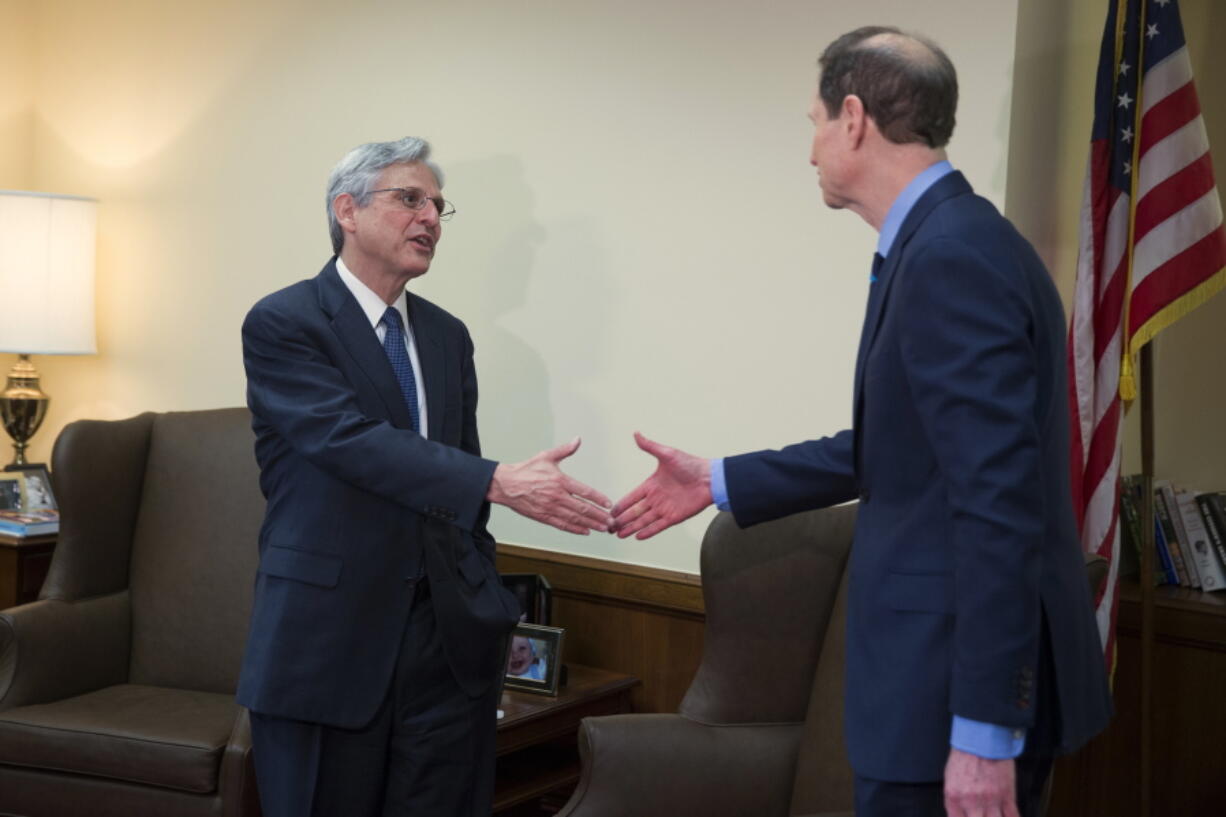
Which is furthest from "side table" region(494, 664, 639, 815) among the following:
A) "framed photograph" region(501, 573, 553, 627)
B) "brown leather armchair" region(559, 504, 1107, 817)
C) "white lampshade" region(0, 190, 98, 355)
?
"white lampshade" region(0, 190, 98, 355)

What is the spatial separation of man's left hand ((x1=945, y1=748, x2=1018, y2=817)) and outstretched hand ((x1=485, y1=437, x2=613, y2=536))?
98 centimetres

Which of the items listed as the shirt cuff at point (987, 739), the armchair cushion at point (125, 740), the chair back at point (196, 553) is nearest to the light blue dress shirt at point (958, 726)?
the shirt cuff at point (987, 739)

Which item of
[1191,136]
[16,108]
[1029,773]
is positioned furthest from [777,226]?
[16,108]

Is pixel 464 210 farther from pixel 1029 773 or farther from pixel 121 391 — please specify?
pixel 1029 773

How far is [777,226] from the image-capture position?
3260 millimetres

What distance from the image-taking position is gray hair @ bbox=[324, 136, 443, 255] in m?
2.59

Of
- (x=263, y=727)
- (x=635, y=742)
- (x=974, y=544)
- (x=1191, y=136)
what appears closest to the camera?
(x=974, y=544)

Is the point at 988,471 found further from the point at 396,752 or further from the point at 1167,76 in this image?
the point at 1167,76

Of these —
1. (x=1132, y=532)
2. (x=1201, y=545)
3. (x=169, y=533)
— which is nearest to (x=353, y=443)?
(x=169, y=533)

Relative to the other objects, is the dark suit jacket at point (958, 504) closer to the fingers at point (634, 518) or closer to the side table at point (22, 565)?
the fingers at point (634, 518)

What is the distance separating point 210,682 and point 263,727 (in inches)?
47.7

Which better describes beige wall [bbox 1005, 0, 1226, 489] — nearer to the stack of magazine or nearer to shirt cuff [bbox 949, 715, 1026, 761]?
shirt cuff [bbox 949, 715, 1026, 761]

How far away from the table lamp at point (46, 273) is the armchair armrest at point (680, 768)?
2.52 meters

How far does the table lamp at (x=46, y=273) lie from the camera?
4.25 meters
